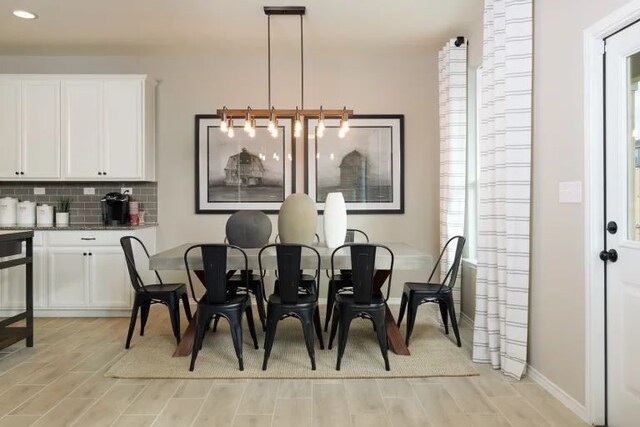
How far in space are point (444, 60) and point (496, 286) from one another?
2.39 metres

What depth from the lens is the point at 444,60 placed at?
13.8 ft

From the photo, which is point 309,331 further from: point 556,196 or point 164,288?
point 556,196

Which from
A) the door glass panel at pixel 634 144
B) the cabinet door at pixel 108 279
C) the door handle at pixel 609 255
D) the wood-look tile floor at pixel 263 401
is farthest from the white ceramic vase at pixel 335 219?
the cabinet door at pixel 108 279

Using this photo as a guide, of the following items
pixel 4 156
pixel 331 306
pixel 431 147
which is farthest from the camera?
pixel 431 147

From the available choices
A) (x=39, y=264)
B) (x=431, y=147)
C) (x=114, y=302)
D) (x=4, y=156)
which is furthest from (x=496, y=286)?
(x=4, y=156)

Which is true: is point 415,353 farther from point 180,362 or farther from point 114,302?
point 114,302

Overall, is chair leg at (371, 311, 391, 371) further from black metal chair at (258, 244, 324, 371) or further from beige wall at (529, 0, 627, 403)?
beige wall at (529, 0, 627, 403)

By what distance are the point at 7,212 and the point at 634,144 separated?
5.35 m

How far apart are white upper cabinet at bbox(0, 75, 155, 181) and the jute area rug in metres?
1.92

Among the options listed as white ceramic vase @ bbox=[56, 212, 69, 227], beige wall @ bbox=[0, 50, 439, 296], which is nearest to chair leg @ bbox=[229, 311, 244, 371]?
beige wall @ bbox=[0, 50, 439, 296]

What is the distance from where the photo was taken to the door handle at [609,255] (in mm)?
2102

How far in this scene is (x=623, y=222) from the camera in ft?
6.79

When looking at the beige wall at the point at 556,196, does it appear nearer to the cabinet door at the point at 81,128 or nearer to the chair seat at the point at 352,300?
the chair seat at the point at 352,300

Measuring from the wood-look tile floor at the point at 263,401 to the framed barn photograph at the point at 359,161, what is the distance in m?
2.34
